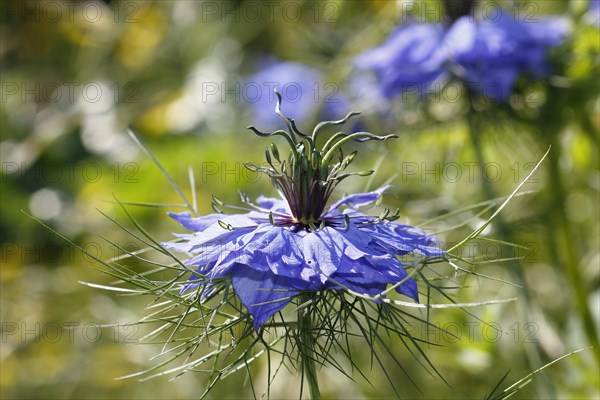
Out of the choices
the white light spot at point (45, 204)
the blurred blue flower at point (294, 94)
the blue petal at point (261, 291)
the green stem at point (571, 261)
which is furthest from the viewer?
the white light spot at point (45, 204)

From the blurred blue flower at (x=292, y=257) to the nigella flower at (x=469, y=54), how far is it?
1.59 feet

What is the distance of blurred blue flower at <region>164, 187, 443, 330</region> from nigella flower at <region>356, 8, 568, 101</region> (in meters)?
0.49

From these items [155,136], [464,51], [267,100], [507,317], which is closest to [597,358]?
[507,317]

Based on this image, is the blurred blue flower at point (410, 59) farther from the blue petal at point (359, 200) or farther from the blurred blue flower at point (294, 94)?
the blue petal at point (359, 200)

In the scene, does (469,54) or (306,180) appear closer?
(306,180)

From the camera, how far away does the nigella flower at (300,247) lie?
67 cm

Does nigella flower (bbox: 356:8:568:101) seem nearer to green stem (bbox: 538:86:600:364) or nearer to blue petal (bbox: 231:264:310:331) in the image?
green stem (bbox: 538:86:600:364)

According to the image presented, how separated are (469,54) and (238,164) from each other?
2.67 feet

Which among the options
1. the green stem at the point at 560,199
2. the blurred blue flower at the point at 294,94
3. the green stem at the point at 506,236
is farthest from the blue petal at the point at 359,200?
the blurred blue flower at the point at 294,94

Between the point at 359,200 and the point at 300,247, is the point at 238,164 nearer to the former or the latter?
the point at 359,200

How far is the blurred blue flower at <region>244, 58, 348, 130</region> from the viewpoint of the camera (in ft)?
5.27

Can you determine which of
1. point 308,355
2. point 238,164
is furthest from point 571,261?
point 238,164

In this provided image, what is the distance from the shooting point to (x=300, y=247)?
0.69 metres

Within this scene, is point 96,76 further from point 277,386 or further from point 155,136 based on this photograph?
point 277,386
